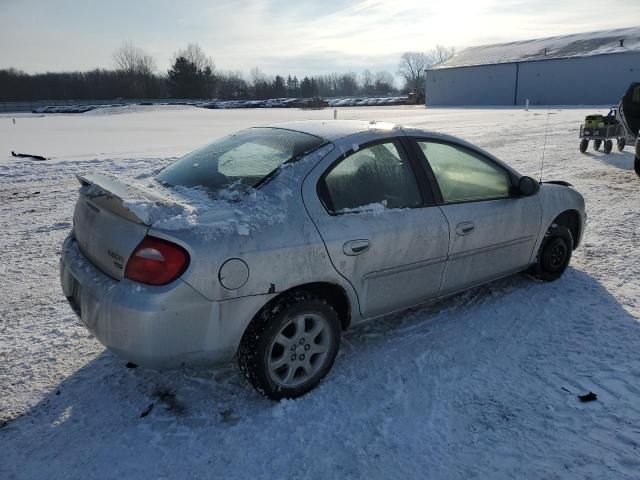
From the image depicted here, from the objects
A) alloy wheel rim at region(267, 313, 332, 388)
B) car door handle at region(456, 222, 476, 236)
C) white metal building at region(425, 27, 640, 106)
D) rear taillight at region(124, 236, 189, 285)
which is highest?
white metal building at region(425, 27, 640, 106)

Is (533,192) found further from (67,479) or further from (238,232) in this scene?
(67,479)

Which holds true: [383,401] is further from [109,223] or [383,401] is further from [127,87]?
[127,87]

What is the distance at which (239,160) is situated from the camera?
330 centimetres

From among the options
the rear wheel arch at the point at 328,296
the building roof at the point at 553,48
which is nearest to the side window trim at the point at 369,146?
the rear wheel arch at the point at 328,296

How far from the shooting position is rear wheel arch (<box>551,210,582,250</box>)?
4.52 meters

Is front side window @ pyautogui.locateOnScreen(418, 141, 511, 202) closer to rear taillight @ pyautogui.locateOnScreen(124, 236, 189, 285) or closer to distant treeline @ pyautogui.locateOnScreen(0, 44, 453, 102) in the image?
rear taillight @ pyautogui.locateOnScreen(124, 236, 189, 285)

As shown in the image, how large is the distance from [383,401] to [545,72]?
2307 inches

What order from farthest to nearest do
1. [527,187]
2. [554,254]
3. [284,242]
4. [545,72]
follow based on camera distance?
[545,72] < [554,254] < [527,187] < [284,242]

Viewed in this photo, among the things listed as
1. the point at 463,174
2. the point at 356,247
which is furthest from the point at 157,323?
the point at 463,174

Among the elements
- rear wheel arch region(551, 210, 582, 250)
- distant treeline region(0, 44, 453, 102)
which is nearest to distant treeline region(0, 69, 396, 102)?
distant treeline region(0, 44, 453, 102)

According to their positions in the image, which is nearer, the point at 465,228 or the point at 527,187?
the point at 465,228

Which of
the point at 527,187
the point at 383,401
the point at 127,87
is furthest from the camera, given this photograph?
the point at 127,87

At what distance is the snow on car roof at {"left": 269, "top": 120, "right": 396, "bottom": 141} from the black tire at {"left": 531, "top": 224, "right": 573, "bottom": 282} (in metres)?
1.94

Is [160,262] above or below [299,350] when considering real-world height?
above
